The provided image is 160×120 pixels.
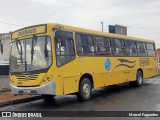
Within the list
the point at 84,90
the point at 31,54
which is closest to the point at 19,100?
the point at 31,54

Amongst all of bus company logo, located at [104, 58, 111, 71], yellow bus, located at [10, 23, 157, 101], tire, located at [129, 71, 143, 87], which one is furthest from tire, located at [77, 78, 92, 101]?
tire, located at [129, 71, 143, 87]

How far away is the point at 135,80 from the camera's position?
19156mm

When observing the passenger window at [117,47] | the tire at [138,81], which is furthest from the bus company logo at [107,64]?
the tire at [138,81]

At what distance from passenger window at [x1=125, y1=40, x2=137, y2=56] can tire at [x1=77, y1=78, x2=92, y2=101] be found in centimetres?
527

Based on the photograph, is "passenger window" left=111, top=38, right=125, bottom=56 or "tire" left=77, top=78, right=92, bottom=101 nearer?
"tire" left=77, top=78, right=92, bottom=101

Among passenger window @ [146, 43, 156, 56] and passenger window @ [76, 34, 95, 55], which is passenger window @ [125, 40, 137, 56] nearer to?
passenger window @ [146, 43, 156, 56]

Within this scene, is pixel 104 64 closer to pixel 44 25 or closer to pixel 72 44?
pixel 72 44

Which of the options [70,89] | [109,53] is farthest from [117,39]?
[70,89]

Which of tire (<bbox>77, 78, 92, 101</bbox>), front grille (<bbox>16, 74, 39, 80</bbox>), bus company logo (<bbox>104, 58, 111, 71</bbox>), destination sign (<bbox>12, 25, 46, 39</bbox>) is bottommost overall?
tire (<bbox>77, 78, 92, 101</bbox>)

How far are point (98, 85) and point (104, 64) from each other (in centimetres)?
126

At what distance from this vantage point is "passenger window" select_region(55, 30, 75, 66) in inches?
474

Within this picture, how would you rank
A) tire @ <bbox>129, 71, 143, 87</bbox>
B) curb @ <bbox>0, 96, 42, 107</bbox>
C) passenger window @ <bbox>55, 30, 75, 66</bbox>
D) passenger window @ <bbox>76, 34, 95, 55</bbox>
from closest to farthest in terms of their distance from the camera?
passenger window @ <bbox>55, 30, 75, 66</bbox> < curb @ <bbox>0, 96, 42, 107</bbox> < passenger window @ <bbox>76, 34, 95, 55</bbox> < tire @ <bbox>129, 71, 143, 87</bbox>

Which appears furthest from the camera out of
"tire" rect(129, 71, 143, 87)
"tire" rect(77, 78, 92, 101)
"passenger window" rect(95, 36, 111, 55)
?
"tire" rect(129, 71, 143, 87)

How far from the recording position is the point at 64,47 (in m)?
12.5
